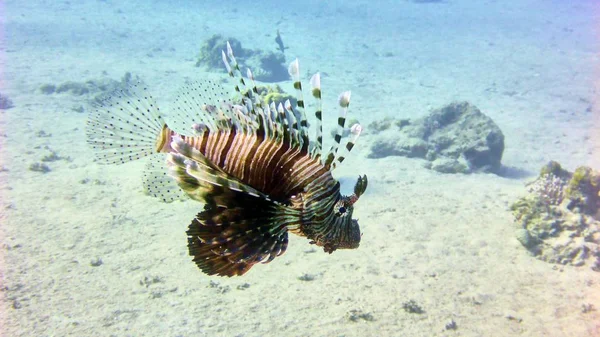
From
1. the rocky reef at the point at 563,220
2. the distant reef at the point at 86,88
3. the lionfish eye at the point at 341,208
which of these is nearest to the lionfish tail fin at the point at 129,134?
the lionfish eye at the point at 341,208

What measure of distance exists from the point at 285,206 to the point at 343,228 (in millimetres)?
371

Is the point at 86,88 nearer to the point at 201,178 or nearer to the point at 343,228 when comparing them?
the point at 201,178

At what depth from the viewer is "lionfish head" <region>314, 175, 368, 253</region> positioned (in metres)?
2.07

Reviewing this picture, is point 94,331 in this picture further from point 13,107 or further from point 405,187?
point 13,107

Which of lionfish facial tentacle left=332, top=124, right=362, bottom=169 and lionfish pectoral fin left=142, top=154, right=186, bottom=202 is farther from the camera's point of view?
lionfish pectoral fin left=142, top=154, right=186, bottom=202

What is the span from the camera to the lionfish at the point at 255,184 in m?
1.82

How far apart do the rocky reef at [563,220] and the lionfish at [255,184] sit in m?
5.43

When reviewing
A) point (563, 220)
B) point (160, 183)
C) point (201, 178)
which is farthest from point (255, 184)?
point (563, 220)

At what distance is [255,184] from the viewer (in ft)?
A: 6.93

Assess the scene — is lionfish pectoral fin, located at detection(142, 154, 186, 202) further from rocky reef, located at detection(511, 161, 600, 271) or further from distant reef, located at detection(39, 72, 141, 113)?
distant reef, located at detection(39, 72, 141, 113)

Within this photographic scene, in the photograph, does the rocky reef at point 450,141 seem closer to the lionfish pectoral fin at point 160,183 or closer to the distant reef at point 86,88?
the lionfish pectoral fin at point 160,183

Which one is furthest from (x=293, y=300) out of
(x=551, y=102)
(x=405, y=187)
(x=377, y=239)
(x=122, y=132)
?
(x=551, y=102)

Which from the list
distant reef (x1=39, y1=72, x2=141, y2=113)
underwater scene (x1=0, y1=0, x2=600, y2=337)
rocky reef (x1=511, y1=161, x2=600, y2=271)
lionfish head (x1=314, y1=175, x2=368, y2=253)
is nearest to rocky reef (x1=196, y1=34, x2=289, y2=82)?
underwater scene (x1=0, y1=0, x2=600, y2=337)

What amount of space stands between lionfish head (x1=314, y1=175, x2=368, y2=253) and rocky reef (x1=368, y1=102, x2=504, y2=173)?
8.50 m
